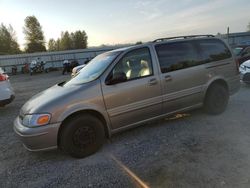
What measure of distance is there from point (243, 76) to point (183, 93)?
4.26 m

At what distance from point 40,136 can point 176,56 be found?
2.97 m

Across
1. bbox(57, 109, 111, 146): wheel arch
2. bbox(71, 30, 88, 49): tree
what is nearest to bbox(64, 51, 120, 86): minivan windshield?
bbox(57, 109, 111, 146): wheel arch

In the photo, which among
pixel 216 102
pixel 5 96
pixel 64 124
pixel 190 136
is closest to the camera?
pixel 64 124

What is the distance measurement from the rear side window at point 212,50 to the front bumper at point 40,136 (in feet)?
11.1

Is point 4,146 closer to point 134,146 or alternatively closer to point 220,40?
point 134,146

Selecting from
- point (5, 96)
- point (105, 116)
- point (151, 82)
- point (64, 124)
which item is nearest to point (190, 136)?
point (151, 82)

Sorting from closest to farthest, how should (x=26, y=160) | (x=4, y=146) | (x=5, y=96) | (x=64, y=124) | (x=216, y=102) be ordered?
(x=64, y=124), (x=26, y=160), (x=4, y=146), (x=216, y=102), (x=5, y=96)

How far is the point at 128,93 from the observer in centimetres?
401

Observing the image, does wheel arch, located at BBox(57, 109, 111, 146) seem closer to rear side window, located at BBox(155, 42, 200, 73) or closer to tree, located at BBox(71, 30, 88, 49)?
rear side window, located at BBox(155, 42, 200, 73)

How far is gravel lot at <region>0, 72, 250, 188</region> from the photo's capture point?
9.65 feet

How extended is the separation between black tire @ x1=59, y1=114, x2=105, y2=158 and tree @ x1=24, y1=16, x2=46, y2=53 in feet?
164

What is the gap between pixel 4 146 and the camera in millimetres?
4461

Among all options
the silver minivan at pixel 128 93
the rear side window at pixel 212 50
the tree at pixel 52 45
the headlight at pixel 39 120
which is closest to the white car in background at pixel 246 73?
the silver minivan at pixel 128 93

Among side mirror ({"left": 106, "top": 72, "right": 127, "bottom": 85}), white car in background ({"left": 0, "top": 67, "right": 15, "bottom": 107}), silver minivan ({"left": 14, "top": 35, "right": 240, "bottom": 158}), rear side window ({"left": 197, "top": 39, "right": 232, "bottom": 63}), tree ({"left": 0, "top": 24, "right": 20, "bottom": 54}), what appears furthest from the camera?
tree ({"left": 0, "top": 24, "right": 20, "bottom": 54})
